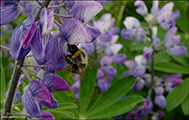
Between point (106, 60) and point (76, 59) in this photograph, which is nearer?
point (76, 59)

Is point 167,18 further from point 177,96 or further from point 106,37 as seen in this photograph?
point 177,96

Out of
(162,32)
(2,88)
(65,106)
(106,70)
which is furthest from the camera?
(162,32)

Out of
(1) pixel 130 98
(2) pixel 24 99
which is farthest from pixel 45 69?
(1) pixel 130 98

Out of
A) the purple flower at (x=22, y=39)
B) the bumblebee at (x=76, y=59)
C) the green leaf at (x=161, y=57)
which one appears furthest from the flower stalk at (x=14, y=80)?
the green leaf at (x=161, y=57)

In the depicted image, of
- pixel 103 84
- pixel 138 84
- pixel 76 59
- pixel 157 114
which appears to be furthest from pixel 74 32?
pixel 157 114

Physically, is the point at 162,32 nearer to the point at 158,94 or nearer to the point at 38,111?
the point at 158,94

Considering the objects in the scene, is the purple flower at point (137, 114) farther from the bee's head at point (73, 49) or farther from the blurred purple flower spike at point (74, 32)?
the blurred purple flower spike at point (74, 32)
